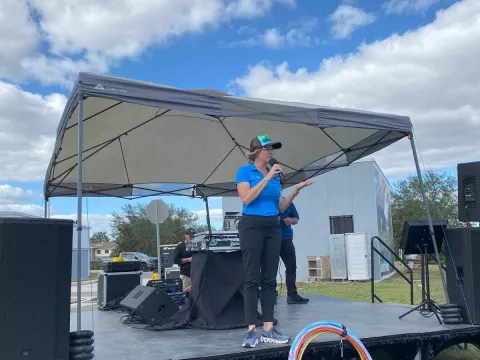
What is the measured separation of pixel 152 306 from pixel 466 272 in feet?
9.93

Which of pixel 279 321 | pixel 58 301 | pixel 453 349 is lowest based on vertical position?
pixel 453 349

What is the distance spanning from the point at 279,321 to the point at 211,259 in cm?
90

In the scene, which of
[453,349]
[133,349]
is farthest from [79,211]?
[453,349]

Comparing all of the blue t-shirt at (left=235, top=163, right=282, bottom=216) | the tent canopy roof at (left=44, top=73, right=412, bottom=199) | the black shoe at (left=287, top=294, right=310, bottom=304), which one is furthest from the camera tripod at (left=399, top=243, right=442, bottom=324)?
the blue t-shirt at (left=235, top=163, right=282, bottom=216)

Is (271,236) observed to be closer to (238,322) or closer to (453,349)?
(238,322)

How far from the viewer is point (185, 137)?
7227mm

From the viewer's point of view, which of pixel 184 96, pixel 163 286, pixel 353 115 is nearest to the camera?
pixel 184 96

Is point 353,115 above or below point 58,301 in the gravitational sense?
above

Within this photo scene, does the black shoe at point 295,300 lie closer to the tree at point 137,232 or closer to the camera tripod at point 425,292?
the camera tripod at point 425,292

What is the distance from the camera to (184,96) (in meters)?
3.67

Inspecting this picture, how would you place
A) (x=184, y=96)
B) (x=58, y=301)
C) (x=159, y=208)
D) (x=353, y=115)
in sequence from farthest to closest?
(x=159, y=208)
(x=353, y=115)
(x=184, y=96)
(x=58, y=301)

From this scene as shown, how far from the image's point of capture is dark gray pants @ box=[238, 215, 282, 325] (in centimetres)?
344

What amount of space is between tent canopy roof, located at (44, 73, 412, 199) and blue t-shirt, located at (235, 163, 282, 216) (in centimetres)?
59

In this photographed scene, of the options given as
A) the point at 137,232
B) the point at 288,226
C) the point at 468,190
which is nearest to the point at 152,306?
the point at 288,226
